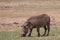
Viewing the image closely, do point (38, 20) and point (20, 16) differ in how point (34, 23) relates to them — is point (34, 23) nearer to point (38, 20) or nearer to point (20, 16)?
point (38, 20)

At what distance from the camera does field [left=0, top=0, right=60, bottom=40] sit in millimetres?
19266

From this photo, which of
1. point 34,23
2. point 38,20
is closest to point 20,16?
point 38,20

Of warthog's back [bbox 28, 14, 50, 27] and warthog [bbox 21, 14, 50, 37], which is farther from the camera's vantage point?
warthog's back [bbox 28, 14, 50, 27]

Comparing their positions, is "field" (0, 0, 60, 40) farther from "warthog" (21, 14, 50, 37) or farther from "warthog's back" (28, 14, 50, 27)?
"warthog's back" (28, 14, 50, 27)

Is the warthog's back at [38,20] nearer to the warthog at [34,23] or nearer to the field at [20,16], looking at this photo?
the warthog at [34,23]

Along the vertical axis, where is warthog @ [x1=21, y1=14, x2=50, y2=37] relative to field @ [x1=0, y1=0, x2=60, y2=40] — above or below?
above

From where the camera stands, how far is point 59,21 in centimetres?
2770

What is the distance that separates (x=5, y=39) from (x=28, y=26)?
7.64 feet

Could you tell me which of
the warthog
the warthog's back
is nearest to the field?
the warthog

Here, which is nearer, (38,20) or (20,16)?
(38,20)

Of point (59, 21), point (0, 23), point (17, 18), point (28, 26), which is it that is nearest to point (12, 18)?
point (17, 18)

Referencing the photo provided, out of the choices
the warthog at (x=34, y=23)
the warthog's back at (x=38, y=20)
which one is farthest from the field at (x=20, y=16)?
the warthog's back at (x=38, y=20)

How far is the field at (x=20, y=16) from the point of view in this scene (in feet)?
63.2

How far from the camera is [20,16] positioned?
31.3 metres
